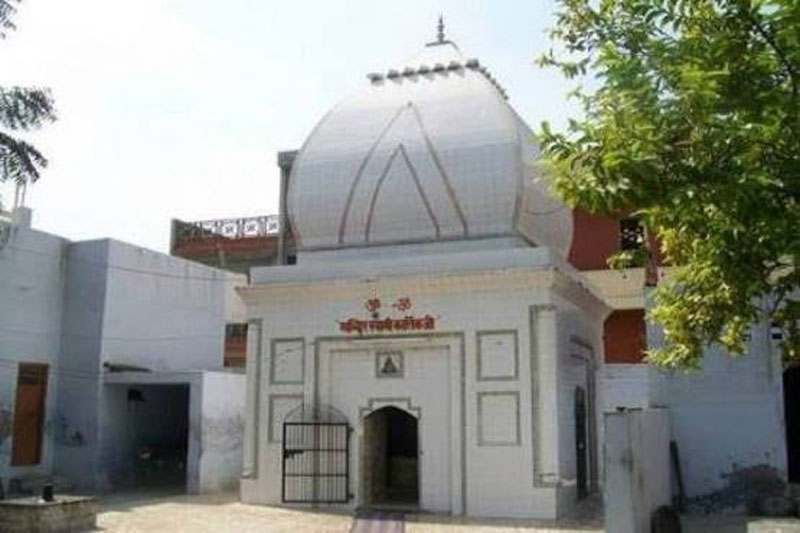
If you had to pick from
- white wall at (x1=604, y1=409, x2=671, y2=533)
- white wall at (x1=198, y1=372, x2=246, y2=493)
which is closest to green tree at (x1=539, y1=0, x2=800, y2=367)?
white wall at (x1=604, y1=409, x2=671, y2=533)

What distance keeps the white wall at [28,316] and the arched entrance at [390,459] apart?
24.5 ft

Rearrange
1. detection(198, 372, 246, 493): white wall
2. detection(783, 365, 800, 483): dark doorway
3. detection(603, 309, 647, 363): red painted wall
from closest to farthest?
detection(783, 365, 800, 483): dark doorway, detection(198, 372, 246, 493): white wall, detection(603, 309, 647, 363): red painted wall

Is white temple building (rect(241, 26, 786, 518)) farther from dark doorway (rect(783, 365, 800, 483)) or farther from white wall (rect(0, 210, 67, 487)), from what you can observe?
white wall (rect(0, 210, 67, 487))

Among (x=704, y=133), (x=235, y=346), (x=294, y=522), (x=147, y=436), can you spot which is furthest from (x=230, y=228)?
(x=704, y=133)

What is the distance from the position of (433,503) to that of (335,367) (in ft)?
9.62

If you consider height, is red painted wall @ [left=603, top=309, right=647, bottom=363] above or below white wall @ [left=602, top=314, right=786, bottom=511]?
above

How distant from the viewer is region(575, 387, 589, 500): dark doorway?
16.5 m

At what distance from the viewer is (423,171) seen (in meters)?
16.3

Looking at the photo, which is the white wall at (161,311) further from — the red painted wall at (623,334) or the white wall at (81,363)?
the red painted wall at (623,334)

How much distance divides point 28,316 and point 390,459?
8.23 m

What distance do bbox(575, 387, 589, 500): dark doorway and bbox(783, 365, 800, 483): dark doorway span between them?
3.59 m

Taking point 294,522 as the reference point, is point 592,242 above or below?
above

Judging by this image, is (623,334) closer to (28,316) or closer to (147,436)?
(147,436)

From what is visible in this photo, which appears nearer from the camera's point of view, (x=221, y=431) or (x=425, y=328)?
(x=425, y=328)
